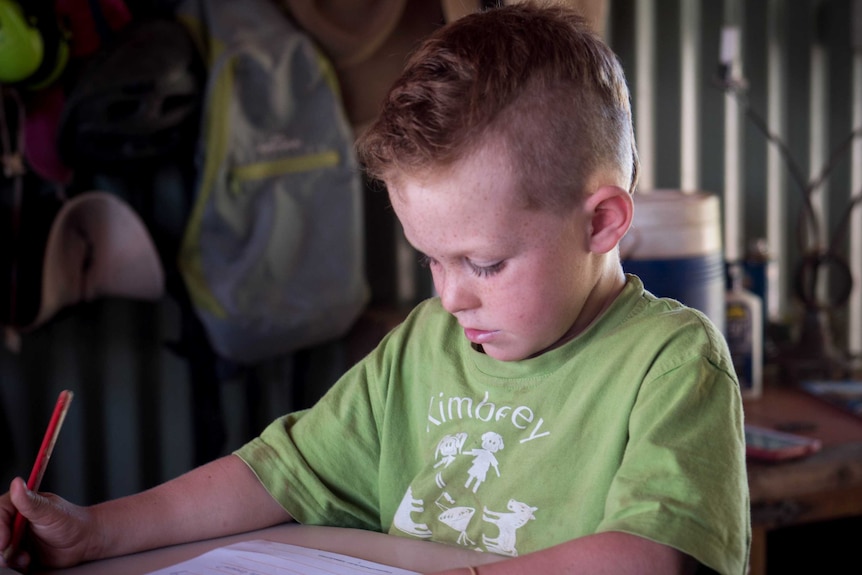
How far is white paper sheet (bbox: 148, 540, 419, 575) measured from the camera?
93 centimetres

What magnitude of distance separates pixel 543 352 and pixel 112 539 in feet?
1.56

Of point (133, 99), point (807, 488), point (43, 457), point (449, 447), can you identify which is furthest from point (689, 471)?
point (133, 99)

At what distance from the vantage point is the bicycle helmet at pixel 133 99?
213 cm

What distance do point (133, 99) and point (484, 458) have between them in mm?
1437

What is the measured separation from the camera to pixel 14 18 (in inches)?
78.8

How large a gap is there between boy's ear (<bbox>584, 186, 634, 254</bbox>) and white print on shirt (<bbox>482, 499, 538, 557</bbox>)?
0.27m

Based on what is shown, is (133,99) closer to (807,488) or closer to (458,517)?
(458,517)

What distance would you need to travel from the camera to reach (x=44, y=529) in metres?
0.97

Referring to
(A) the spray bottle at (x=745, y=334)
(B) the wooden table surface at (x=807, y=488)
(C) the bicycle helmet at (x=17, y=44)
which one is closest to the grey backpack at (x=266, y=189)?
(C) the bicycle helmet at (x=17, y=44)

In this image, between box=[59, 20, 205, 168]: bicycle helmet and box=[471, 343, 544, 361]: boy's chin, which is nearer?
box=[471, 343, 544, 361]: boy's chin

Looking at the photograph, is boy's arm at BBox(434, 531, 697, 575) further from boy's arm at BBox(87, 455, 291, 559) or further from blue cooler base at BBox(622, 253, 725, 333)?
blue cooler base at BBox(622, 253, 725, 333)

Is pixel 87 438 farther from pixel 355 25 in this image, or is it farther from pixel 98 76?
pixel 355 25

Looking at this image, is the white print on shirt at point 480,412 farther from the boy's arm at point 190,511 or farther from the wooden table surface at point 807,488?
the wooden table surface at point 807,488

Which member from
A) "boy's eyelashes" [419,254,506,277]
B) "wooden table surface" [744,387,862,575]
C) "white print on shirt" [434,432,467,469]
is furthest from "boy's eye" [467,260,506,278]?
"wooden table surface" [744,387,862,575]
